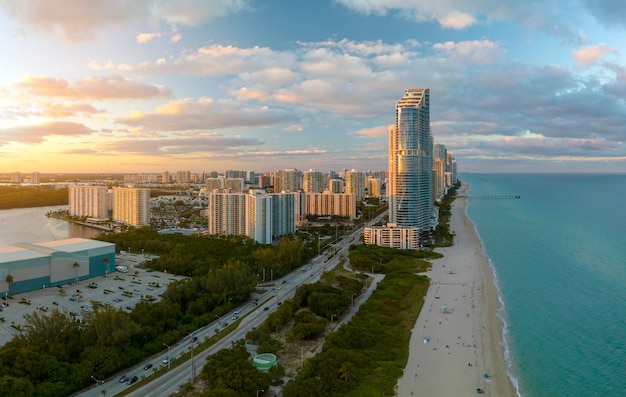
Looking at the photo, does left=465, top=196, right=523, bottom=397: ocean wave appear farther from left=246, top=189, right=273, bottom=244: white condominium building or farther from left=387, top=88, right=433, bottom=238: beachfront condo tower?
left=246, top=189, right=273, bottom=244: white condominium building

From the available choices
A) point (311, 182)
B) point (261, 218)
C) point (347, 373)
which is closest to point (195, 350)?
point (347, 373)

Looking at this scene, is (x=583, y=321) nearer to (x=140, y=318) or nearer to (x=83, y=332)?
(x=140, y=318)

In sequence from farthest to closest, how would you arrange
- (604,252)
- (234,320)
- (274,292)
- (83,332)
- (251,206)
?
1. (251,206)
2. (604,252)
3. (274,292)
4. (234,320)
5. (83,332)

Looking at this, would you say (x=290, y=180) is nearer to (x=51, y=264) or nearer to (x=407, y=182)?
(x=407, y=182)

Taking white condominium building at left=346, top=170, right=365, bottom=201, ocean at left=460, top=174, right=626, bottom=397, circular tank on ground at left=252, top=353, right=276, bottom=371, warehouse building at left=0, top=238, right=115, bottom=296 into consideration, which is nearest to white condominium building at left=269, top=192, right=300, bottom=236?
warehouse building at left=0, top=238, right=115, bottom=296

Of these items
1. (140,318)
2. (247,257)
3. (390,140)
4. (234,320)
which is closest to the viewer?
(140,318)

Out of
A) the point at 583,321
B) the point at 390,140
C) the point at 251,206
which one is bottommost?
the point at 583,321

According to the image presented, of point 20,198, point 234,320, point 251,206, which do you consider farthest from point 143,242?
point 20,198
